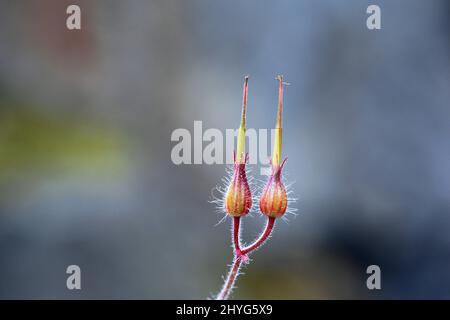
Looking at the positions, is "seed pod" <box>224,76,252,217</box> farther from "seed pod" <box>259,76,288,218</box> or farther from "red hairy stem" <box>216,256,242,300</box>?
"red hairy stem" <box>216,256,242,300</box>

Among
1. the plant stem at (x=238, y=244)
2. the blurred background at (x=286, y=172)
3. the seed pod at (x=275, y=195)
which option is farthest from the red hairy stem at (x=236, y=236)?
the blurred background at (x=286, y=172)

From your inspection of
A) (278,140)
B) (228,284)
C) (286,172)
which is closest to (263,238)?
(228,284)

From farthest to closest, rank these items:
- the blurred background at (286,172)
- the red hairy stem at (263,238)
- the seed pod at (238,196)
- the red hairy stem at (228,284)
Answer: the blurred background at (286,172) → the seed pod at (238,196) → the red hairy stem at (263,238) → the red hairy stem at (228,284)

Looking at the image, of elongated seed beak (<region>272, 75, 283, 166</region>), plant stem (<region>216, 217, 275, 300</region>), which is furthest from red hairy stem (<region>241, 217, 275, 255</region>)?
elongated seed beak (<region>272, 75, 283, 166</region>)

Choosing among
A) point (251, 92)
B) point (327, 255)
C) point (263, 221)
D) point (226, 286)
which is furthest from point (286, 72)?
point (226, 286)

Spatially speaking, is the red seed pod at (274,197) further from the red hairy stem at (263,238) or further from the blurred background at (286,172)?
the blurred background at (286,172)

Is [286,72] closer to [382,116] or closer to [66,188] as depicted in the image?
[382,116]

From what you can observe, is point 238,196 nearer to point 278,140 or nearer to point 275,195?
point 275,195
